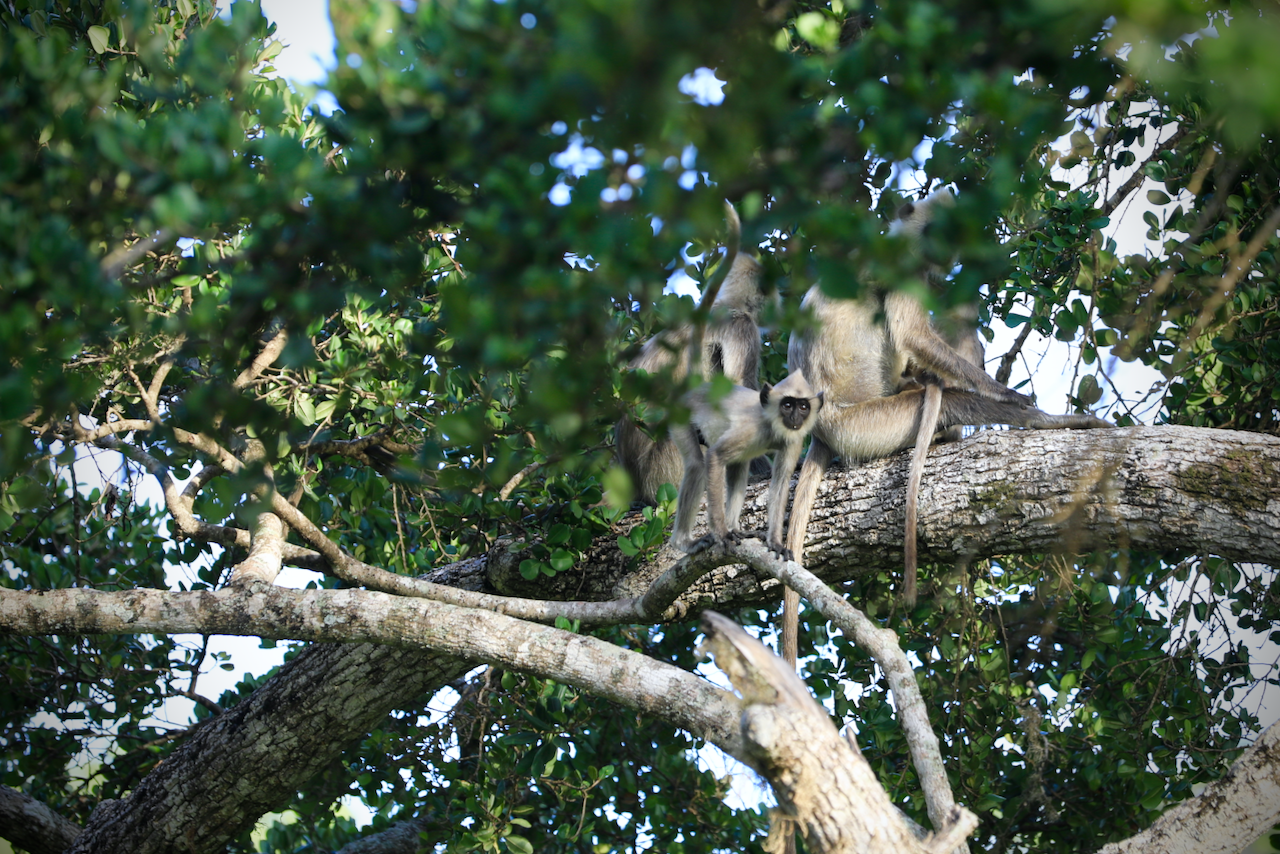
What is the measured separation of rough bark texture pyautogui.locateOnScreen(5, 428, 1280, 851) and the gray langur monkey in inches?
6.8

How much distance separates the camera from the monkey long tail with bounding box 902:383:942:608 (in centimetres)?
364

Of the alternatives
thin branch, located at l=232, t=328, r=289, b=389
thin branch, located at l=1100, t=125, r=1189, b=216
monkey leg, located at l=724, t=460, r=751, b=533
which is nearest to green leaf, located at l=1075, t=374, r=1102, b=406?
thin branch, located at l=1100, t=125, r=1189, b=216

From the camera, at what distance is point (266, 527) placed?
3967mm

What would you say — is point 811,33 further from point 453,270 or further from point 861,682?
point 861,682

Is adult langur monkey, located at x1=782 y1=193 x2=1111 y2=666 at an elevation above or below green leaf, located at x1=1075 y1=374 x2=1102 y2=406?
above

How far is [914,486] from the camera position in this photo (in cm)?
385

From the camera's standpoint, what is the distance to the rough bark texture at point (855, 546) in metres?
3.30

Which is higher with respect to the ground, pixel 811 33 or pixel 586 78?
pixel 811 33

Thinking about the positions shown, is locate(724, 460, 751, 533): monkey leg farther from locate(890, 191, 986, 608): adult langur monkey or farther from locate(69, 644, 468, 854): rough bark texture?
locate(69, 644, 468, 854): rough bark texture

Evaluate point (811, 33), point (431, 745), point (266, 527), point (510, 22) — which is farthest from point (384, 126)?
point (431, 745)

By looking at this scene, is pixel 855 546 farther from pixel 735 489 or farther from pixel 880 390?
pixel 880 390

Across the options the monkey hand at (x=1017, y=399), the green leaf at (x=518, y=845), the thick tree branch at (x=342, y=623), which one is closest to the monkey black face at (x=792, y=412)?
the monkey hand at (x=1017, y=399)

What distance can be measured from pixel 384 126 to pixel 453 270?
293cm

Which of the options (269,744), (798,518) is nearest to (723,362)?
(798,518)
